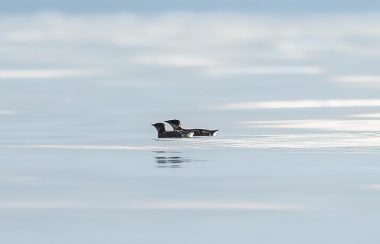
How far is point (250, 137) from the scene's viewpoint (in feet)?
116

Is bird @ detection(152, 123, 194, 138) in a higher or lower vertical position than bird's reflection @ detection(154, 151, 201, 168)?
higher

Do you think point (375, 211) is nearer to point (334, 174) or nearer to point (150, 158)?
point (334, 174)

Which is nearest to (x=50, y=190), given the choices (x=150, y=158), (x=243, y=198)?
(x=243, y=198)

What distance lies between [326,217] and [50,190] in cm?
465

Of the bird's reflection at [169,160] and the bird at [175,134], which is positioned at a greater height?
the bird at [175,134]

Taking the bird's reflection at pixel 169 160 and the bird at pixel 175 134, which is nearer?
the bird's reflection at pixel 169 160

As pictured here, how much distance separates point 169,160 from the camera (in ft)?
85.1

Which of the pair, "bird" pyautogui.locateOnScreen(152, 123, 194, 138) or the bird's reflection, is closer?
the bird's reflection

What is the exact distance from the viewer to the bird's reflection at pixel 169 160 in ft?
80.4

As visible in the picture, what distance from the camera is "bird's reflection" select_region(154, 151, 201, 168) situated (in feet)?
80.4

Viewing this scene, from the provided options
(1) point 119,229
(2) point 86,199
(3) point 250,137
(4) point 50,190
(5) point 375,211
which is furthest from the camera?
(3) point 250,137

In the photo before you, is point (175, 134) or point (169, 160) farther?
point (175, 134)

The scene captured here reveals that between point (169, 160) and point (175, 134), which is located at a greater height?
point (175, 134)

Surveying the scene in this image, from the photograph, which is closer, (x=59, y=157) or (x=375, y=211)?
(x=375, y=211)
